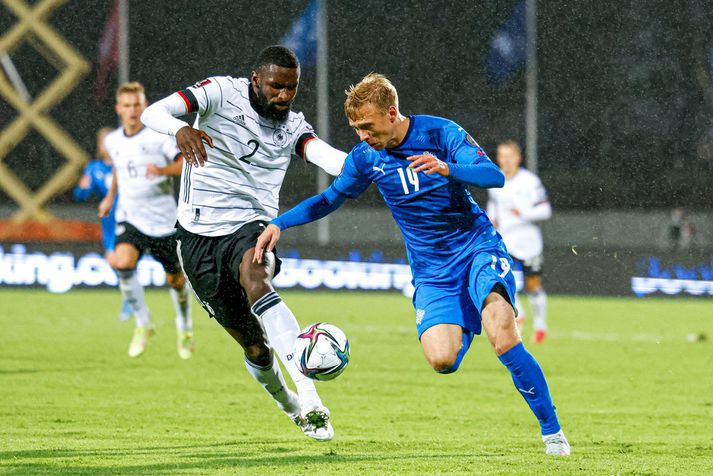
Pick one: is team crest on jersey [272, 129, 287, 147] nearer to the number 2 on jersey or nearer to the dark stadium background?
the number 2 on jersey

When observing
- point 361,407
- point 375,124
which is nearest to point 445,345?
point 375,124

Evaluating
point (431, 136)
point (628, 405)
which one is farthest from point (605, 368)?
point (431, 136)

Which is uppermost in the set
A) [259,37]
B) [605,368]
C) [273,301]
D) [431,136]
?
[259,37]

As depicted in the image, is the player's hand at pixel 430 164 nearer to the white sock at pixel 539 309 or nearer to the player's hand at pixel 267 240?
the player's hand at pixel 267 240

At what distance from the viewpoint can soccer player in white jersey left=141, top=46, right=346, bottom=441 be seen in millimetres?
6230

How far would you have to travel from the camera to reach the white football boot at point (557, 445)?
227 inches

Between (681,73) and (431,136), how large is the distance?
18007mm

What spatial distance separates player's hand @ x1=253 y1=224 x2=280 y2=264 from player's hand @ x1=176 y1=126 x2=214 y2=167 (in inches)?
19.3

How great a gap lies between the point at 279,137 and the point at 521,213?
704 centimetres

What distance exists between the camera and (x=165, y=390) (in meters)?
8.61

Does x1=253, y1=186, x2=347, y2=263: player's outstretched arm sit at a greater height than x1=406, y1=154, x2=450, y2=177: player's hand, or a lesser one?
lesser

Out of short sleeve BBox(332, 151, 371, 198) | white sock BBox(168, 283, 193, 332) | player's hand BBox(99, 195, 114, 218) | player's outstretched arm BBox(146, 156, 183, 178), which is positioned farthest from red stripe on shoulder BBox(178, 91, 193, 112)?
player's hand BBox(99, 195, 114, 218)

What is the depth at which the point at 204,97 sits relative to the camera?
249 inches

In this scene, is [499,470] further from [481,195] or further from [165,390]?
[481,195]
